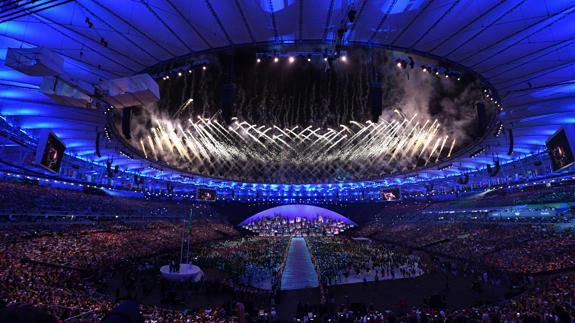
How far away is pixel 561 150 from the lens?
17750 mm

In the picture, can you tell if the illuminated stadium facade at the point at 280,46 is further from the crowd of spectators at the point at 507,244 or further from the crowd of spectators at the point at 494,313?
the crowd of spectators at the point at 494,313

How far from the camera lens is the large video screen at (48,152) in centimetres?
1781

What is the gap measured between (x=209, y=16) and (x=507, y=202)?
45304 millimetres

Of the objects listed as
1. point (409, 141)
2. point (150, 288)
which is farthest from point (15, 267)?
point (409, 141)

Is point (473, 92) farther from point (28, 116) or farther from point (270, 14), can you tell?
point (28, 116)

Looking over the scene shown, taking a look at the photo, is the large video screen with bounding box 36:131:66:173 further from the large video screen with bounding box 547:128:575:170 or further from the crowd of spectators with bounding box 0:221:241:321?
the large video screen with bounding box 547:128:575:170

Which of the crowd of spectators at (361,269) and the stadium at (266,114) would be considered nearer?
the stadium at (266,114)

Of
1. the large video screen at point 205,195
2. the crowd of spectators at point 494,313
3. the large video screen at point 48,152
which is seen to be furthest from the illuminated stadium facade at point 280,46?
the large video screen at point 205,195

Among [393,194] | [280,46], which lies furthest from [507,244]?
[280,46]

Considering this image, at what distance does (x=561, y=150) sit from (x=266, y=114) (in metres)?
34.9

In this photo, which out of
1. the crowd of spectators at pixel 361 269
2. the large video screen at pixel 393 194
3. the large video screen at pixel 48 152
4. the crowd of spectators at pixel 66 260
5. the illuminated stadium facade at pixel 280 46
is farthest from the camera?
the large video screen at pixel 393 194

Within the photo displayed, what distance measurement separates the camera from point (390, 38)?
1373 centimetres

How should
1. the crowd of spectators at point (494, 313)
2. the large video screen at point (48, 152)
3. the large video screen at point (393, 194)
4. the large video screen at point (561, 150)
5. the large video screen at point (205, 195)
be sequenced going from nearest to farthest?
the crowd of spectators at point (494, 313), the large video screen at point (561, 150), the large video screen at point (48, 152), the large video screen at point (393, 194), the large video screen at point (205, 195)

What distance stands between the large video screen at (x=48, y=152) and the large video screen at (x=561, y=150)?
92.3ft
